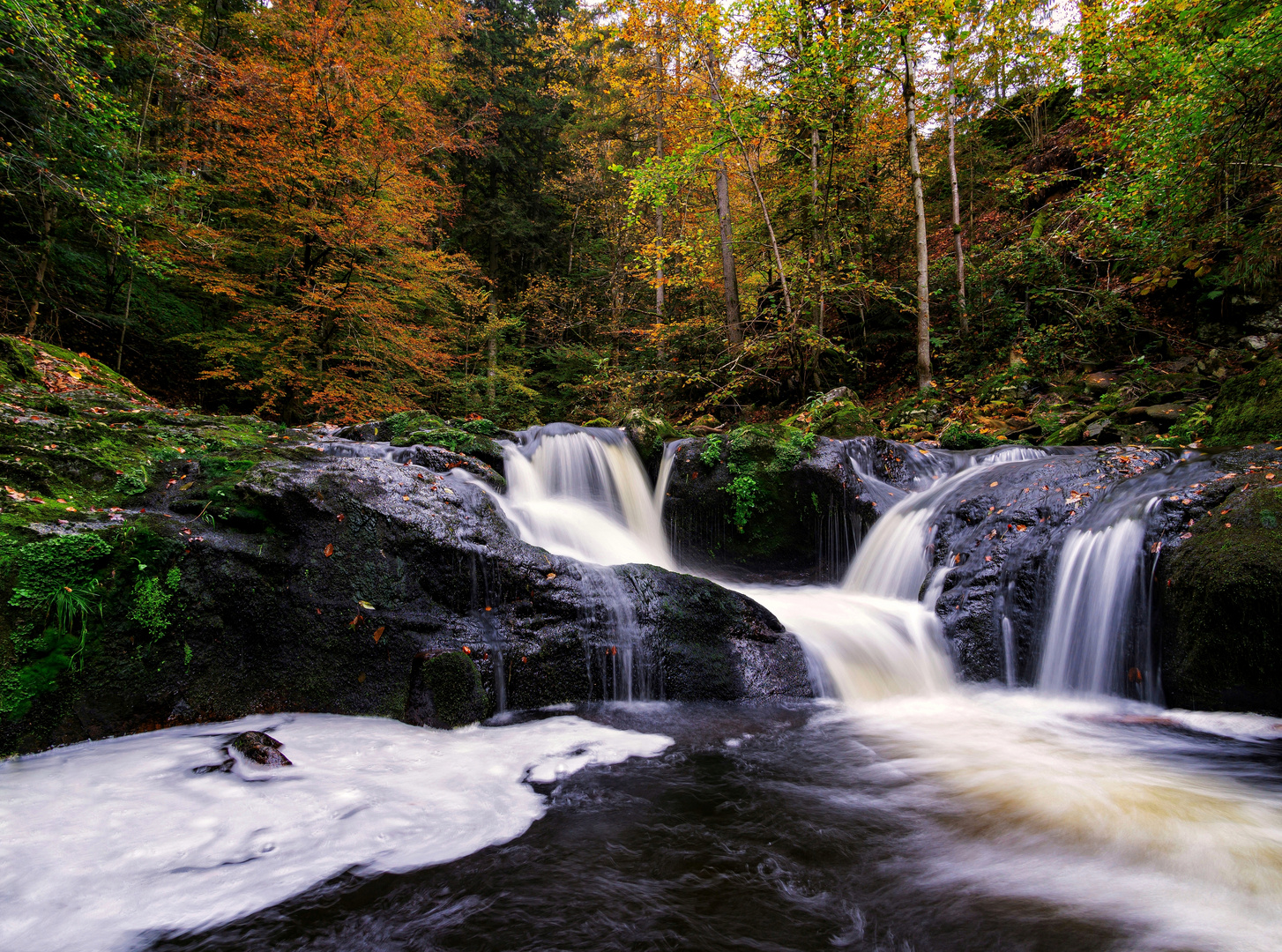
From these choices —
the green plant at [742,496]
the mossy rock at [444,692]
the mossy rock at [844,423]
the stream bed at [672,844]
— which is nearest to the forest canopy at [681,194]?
the mossy rock at [844,423]

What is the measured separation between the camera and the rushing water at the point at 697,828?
2.10m

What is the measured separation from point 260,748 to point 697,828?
2.47 metres

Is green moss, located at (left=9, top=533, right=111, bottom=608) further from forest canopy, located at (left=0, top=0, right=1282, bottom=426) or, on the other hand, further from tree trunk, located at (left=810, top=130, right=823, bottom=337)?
tree trunk, located at (left=810, top=130, right=823, bottom=337)

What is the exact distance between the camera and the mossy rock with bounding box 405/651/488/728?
3.98 metres

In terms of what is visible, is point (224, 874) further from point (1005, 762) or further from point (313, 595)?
point (1005, 762)

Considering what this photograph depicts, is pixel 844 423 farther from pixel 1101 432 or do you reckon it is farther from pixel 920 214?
pixel 920 214

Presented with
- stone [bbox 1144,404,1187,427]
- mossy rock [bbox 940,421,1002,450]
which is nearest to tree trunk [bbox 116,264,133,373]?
mossy rock [bbox 940,421,1002,450]

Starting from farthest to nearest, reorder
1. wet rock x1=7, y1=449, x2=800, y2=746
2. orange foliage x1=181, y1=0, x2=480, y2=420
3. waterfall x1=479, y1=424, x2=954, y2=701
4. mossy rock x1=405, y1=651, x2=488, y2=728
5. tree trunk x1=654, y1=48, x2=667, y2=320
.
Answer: tree trunk x1=654, y1=48, x2=667, y2=320
orange foliage x1=181, y1=0, x2=480, y2=420
waterfall x1=479, y1=424, x2=954, y2=701
mossy rock x1=405, y1=651, x2=488, y2=728
wet rock x1=7, y1=449, x2=800, y2=746

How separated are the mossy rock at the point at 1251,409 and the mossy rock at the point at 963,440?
2530 mm

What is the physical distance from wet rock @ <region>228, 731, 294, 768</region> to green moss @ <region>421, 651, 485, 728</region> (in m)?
0.96

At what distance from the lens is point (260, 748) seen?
3.21m

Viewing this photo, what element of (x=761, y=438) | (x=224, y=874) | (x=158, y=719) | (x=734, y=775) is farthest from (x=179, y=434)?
(x=761, y=438)

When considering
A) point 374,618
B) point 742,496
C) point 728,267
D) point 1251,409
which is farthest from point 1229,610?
point 728,267

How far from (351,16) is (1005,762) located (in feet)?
55.3
